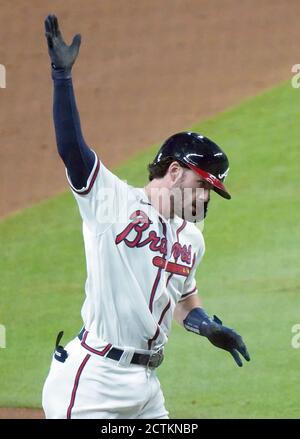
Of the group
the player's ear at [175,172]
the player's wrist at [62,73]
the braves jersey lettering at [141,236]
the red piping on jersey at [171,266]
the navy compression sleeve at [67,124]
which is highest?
the player's wrist at [62,73]

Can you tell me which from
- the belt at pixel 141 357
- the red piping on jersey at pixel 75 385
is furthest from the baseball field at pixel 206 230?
the red piping on jersey at pixel 75 385

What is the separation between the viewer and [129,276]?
147 inches

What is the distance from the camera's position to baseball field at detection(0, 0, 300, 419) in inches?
261

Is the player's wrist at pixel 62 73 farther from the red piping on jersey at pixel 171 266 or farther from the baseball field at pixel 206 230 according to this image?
the baseball field at pixel 206 230

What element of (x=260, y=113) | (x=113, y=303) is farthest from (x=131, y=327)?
(x=260, y=113)

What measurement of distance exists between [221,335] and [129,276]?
0.61 meters

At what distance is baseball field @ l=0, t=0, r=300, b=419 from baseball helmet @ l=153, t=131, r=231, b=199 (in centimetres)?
267

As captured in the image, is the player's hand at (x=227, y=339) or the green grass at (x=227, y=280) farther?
the green grass at (x=227, y=280)

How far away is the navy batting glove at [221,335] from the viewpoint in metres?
4.09

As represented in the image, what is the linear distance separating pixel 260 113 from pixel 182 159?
257 inches

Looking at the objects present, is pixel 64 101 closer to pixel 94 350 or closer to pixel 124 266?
pixel 124 266

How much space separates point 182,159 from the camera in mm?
3859

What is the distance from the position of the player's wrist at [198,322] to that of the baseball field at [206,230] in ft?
6.71
